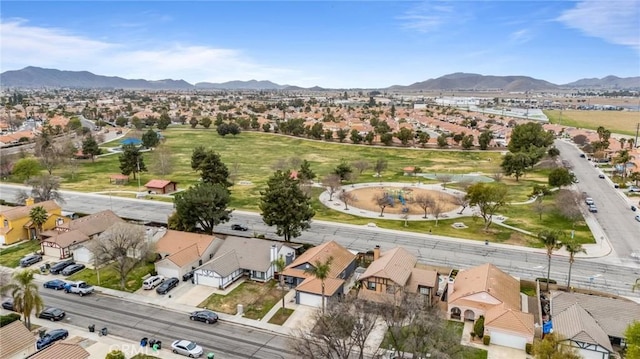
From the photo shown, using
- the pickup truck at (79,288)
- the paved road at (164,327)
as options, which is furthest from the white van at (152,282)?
the pickup truck at (79,288)

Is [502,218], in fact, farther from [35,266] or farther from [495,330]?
[35,266]

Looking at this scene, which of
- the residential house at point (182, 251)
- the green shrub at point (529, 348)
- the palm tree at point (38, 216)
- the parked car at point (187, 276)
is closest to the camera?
the green shrub at point (529, 348)

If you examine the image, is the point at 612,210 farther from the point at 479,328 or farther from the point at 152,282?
the point at 152,282

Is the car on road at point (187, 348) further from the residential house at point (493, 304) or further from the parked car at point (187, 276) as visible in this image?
the residential house at point (493, 304)

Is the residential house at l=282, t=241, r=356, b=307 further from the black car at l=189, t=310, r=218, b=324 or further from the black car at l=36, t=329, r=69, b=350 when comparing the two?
the black car at l=36, t=329, r=69, b=350

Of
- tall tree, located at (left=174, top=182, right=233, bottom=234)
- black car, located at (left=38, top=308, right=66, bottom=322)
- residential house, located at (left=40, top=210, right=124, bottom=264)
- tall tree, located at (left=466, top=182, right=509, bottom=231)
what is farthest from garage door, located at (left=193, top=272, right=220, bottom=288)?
tall tree, located at (left=466, top=182, right=509, bottom=231)

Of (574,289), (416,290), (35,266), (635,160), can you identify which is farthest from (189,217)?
(635,160)
